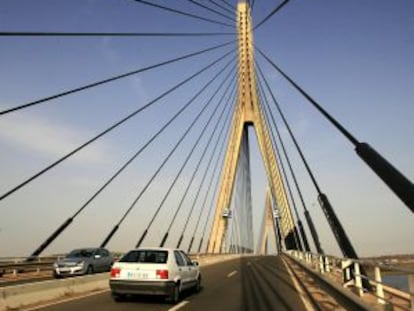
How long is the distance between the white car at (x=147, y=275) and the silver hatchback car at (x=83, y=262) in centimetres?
1126

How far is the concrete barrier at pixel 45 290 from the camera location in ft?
40.8

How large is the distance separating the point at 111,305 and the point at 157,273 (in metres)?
1.30

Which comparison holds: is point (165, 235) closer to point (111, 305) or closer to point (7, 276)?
point (7, 276)

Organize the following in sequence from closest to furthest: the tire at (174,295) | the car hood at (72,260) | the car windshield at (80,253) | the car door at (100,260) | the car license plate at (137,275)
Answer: the car license plate at (137,275) → the tire at (174,295) → the car hood at (72,260) → the car windshield at (80,253) → the car door at (100,260)

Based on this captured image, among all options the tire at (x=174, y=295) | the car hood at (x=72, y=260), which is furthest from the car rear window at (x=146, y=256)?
the car hood at (x=72, y=260)

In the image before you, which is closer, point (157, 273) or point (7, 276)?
point (157, 273)

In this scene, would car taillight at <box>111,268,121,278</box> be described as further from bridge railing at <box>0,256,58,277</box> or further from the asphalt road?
bridge railing at <box>0,256,58,277</box>

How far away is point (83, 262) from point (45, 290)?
38.0 feet

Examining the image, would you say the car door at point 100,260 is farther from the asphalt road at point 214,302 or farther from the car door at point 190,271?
the car door at point 190,271

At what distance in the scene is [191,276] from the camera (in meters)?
16.5

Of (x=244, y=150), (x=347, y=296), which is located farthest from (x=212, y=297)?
(x=244, y=150)

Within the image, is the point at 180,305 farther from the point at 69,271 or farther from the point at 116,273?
the point at 69,271

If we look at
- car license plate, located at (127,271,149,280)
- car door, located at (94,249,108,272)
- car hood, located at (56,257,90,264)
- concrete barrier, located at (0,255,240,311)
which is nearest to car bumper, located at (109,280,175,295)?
car license plate, located at (127,271,149,280)

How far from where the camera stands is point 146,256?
14.6m
